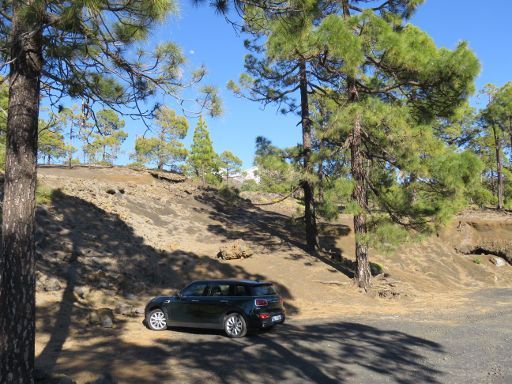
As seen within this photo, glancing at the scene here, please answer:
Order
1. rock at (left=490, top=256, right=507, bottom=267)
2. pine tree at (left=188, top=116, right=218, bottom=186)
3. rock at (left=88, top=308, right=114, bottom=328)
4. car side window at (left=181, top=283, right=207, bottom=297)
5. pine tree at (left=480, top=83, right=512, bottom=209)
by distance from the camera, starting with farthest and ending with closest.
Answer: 1. pine tree at (left=188, top=116, right=218, bottom=186)
2. pine tree at (left=480, top=83, right=512, bottom=209)
3. rock at (left=490, top=256, right=507, bottom=267)
4. rock at (left=88, top=308, right=114, bottom=328)
5. car side window at (left=181, top=283, right=207, bottom=297)

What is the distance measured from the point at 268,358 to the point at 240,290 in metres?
2.50

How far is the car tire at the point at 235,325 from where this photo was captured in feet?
33.8

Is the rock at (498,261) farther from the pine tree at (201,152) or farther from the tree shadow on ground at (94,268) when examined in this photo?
the pine tree at (201,152)

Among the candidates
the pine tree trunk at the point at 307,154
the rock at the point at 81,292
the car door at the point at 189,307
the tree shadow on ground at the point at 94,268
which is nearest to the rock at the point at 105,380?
the tree shadow on ground at the point at 94,268

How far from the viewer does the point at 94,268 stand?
15797mm

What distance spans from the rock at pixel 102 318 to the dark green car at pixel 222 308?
3.28ft

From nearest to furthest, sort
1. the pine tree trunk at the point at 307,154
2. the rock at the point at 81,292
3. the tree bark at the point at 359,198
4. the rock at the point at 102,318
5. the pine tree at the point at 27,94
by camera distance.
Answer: the pine tree at the point at 27,94 → the rock at the point at 102,318 → the rock at the point at 81,292 → the tree bark at the point at 359,198 → the pine tree trunk at the point at 307,154

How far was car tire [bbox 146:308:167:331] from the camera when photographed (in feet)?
37.3

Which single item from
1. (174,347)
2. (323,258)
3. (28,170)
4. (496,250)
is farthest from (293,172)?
(496,250)

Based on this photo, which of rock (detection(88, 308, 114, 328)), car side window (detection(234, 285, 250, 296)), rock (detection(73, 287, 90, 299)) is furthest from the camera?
rock (detection(73, 287, 90, 299))

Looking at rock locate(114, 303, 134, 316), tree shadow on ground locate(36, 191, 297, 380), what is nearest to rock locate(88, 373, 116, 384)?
tree shadow on ground locate(36, 191, 297, 380)

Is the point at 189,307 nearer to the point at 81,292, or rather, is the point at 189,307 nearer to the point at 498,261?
the point at 81,292

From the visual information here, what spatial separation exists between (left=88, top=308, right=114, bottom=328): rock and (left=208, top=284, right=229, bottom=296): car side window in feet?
9.52

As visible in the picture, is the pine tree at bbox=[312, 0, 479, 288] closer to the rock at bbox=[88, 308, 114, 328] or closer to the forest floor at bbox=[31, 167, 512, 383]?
the forest floor at bbox=[31, 167, 512, 383]
